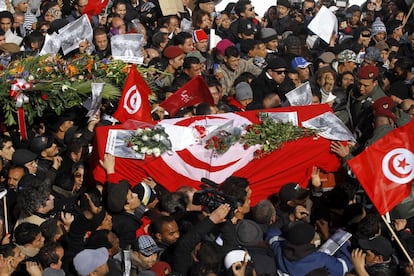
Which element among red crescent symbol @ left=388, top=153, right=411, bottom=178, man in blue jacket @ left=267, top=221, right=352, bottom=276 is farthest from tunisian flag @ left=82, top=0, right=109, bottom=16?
man in blue jacket @ left=267, top=221, right=352, bottom=276

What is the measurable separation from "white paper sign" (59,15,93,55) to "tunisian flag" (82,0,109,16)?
2.07 meters

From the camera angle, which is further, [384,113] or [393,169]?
[384,113]

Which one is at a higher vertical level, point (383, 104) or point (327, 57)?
point (383, 104)

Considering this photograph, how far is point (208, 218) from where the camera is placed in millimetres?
7230

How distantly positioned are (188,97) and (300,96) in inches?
50.2

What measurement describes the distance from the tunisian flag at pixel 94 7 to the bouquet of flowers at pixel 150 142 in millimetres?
5338

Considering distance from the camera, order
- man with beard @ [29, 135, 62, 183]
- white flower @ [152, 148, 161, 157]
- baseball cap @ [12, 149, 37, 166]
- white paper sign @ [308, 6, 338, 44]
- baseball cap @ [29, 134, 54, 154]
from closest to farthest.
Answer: white flower @ [152, 148, 161, 157]
baseball cap @ [12, 149, 37, 166]
man with beard @ [29, 135, 62, 183]
baseball cap @ [29, 134, 54, 154]
white paper sign @ [308, 6, 338, 44]

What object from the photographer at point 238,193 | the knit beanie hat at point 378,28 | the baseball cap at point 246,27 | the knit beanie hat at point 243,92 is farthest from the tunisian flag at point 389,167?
the knit beanie hat at point 378,28

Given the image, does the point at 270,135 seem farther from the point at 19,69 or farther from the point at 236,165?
the point at 19,69

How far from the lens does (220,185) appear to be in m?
8.45

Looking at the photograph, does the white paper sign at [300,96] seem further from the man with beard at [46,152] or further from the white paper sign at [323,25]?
the white paper sign at [323,25]

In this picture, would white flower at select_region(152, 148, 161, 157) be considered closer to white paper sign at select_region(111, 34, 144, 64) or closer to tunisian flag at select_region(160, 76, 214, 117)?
tunisian flag at select_region(160, 76, 214, 117)

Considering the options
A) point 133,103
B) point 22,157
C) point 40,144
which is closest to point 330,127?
point 133,103

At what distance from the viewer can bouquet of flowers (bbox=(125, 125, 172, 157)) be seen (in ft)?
29.3
